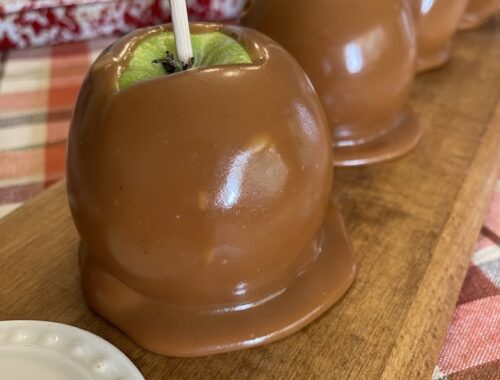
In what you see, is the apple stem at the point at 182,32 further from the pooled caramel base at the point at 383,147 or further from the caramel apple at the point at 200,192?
the pooled caramel base at the point at 383,147

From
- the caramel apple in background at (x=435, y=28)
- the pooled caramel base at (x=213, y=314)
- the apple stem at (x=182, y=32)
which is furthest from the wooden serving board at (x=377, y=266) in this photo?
the apple stem at (x=182, y=32)

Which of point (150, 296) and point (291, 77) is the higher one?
point (291, 77)

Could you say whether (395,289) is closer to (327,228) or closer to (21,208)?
(327,228)

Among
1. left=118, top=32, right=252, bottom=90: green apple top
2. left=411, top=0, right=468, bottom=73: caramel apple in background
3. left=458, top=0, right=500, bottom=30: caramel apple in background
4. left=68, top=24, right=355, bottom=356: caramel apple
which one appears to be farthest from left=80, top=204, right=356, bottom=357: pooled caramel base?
left=458, top=0, right=500, bottom=30: caramel apple in background

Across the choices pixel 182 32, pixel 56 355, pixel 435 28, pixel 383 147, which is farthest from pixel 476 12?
pixel 56 355

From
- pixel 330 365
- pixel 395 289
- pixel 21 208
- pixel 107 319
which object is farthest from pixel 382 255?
pixel 21 208

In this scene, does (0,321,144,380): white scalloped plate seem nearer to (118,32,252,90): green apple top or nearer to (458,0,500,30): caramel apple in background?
(118,32,252,90): green apple top
